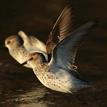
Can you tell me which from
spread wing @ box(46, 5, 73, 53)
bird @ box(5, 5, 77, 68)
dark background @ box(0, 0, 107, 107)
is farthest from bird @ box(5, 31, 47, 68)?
spread wing @ box(46, 5, 73, 53)

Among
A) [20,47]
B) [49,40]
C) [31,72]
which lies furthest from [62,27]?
[20,47]

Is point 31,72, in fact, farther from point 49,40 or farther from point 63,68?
point 63,68

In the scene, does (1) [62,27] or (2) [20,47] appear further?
(2) [20,47]

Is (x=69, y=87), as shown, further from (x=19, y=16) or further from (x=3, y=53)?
(x=19, y=16)

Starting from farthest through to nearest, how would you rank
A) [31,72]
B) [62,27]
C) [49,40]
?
[31,72]
[49,40]
[62,27]

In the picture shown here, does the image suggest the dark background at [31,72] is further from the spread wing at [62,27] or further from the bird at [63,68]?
the spread wing at [62,27]

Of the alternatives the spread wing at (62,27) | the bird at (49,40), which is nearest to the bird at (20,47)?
the bird at (49,40)
